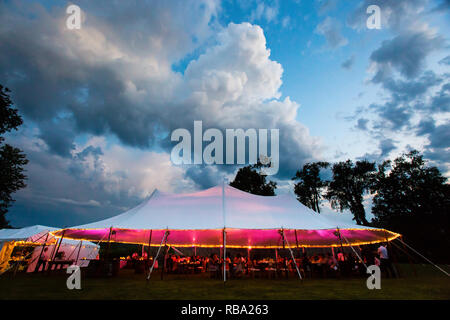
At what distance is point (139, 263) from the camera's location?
1097 centimetres

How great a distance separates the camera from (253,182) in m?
31.2

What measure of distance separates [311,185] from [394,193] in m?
10.1

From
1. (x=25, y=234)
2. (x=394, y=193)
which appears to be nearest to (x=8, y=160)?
(x=25, y=234)

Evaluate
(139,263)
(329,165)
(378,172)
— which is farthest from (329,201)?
(139,263)

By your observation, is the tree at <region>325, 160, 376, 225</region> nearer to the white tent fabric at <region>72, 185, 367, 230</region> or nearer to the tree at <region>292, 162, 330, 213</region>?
the tree at <region>292, 162, 330, 213</region>

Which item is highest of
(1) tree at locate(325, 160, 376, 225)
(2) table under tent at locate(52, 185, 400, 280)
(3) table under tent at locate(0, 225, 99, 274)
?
(1) tree at locate(325, 160, 376, 225)

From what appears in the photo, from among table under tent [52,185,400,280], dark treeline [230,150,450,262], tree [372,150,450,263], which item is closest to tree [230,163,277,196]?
dark treeline [230,150,450,262]

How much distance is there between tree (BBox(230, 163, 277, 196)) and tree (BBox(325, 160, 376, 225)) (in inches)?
335

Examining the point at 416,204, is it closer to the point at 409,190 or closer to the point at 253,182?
the point at 409,190

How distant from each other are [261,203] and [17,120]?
14.0 metres

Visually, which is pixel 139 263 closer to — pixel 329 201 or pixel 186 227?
pixel 186 227

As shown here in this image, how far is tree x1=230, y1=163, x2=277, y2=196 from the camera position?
101ft

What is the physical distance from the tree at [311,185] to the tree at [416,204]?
6829mm
